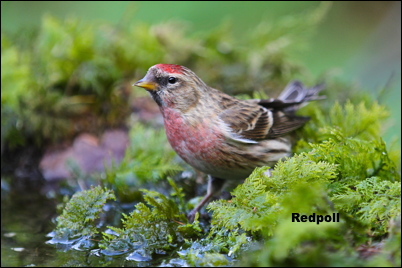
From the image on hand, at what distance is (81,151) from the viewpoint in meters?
4.81

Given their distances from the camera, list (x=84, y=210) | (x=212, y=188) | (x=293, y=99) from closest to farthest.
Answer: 1. (x=84, y=210)
2. (x=212, y=188)
3. (x=293, y=99)

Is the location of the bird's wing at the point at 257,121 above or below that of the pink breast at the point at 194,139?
above

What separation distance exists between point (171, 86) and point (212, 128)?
441mm

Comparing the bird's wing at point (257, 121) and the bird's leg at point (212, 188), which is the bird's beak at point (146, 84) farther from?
the bird's leg at point (212, 188)

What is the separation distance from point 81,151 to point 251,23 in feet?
18.1

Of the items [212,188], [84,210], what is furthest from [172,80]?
[84,210]

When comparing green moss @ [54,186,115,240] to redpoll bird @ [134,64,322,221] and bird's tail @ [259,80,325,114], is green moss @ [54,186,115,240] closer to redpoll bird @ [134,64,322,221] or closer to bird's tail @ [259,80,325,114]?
redpoll bird @ [134,64,322,221]

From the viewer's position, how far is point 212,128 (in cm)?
366

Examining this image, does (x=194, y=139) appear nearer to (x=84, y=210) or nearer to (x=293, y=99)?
(x=84, y=210)

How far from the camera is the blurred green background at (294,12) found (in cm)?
816

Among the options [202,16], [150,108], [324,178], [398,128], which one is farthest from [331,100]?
[202,16]

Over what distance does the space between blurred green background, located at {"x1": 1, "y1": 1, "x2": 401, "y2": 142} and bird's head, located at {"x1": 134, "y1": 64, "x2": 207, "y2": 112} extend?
4.51 meters

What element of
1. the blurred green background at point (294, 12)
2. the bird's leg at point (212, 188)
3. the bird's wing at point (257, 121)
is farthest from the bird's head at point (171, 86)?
the blurred green background at point (294, 12)

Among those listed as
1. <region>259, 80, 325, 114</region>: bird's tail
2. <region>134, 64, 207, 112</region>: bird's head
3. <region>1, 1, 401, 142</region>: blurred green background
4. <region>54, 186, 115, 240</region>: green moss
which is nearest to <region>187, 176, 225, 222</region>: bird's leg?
<region>134, 64, 207, 112</region>: bird's head
